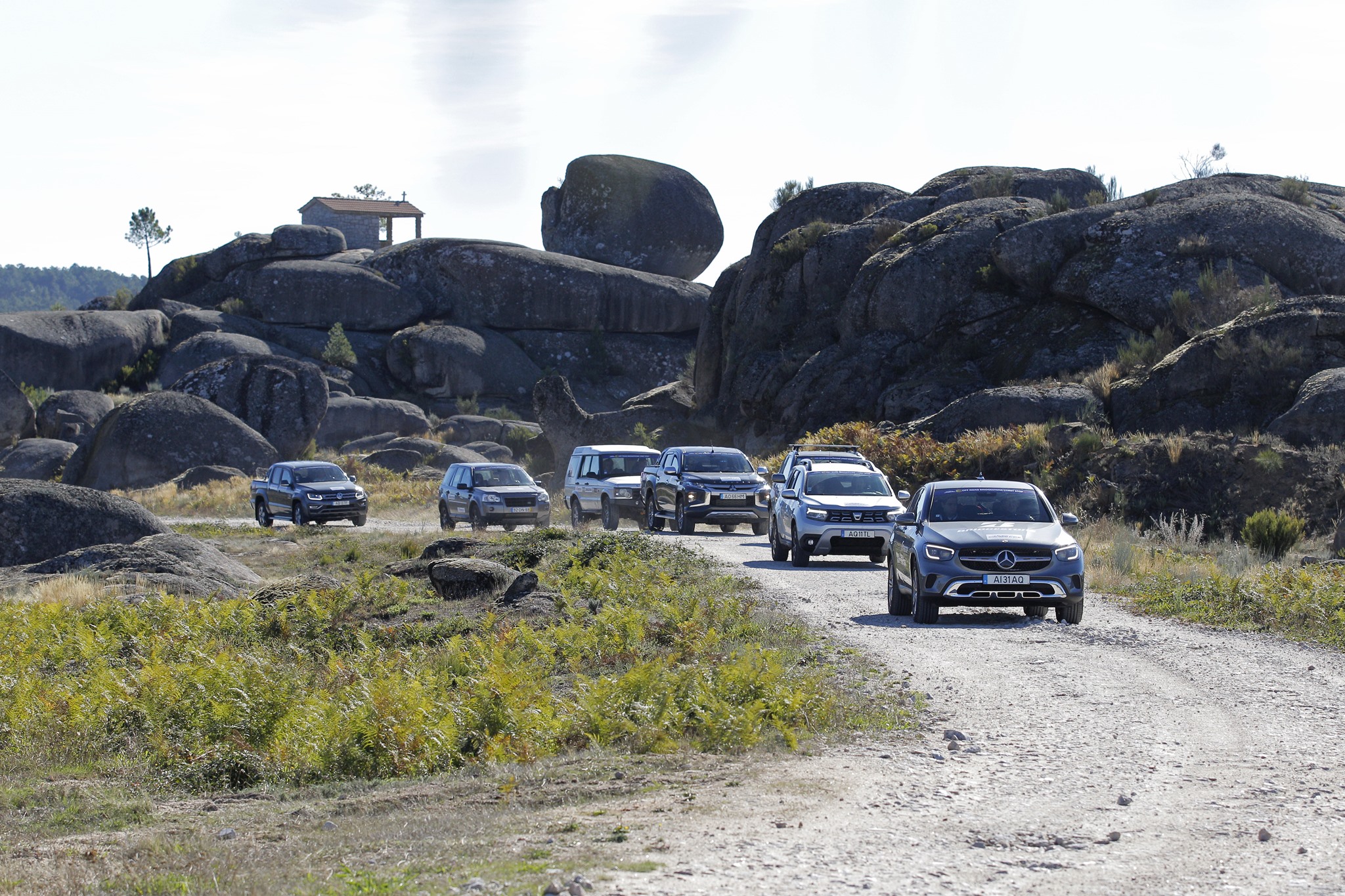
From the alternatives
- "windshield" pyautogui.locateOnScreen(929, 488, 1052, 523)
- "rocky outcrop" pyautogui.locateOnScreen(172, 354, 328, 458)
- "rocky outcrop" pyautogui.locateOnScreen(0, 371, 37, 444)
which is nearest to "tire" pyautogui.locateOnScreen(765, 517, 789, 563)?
"windshield" pyautogui.locateOnScreen(929, 488, 1052, 523)

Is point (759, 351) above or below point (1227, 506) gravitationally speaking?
above

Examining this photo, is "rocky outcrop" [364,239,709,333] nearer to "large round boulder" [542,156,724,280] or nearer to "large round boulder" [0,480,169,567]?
"large round boulder" [542,156,724,280]

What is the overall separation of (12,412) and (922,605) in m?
54.5

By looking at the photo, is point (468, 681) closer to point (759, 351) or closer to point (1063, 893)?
point (1063, 893)

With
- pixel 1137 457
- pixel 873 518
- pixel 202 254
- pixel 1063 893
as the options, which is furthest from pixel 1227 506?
pixel 202 254

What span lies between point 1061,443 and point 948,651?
1863 cm

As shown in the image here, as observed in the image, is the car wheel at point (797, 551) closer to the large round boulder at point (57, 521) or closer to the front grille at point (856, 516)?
the front grille at point (856, 516)

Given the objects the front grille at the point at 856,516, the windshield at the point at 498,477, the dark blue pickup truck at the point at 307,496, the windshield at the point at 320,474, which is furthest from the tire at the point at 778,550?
the windshield at the point at 320,474

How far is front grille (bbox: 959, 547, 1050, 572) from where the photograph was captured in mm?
14617

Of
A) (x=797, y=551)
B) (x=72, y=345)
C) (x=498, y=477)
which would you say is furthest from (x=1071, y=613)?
(x=72, y=345)

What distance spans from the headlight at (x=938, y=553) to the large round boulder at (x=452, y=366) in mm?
63653

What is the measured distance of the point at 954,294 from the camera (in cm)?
4603

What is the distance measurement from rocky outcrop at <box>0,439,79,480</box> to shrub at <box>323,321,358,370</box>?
2022cm

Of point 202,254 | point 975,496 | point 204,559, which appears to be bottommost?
point 204,559
